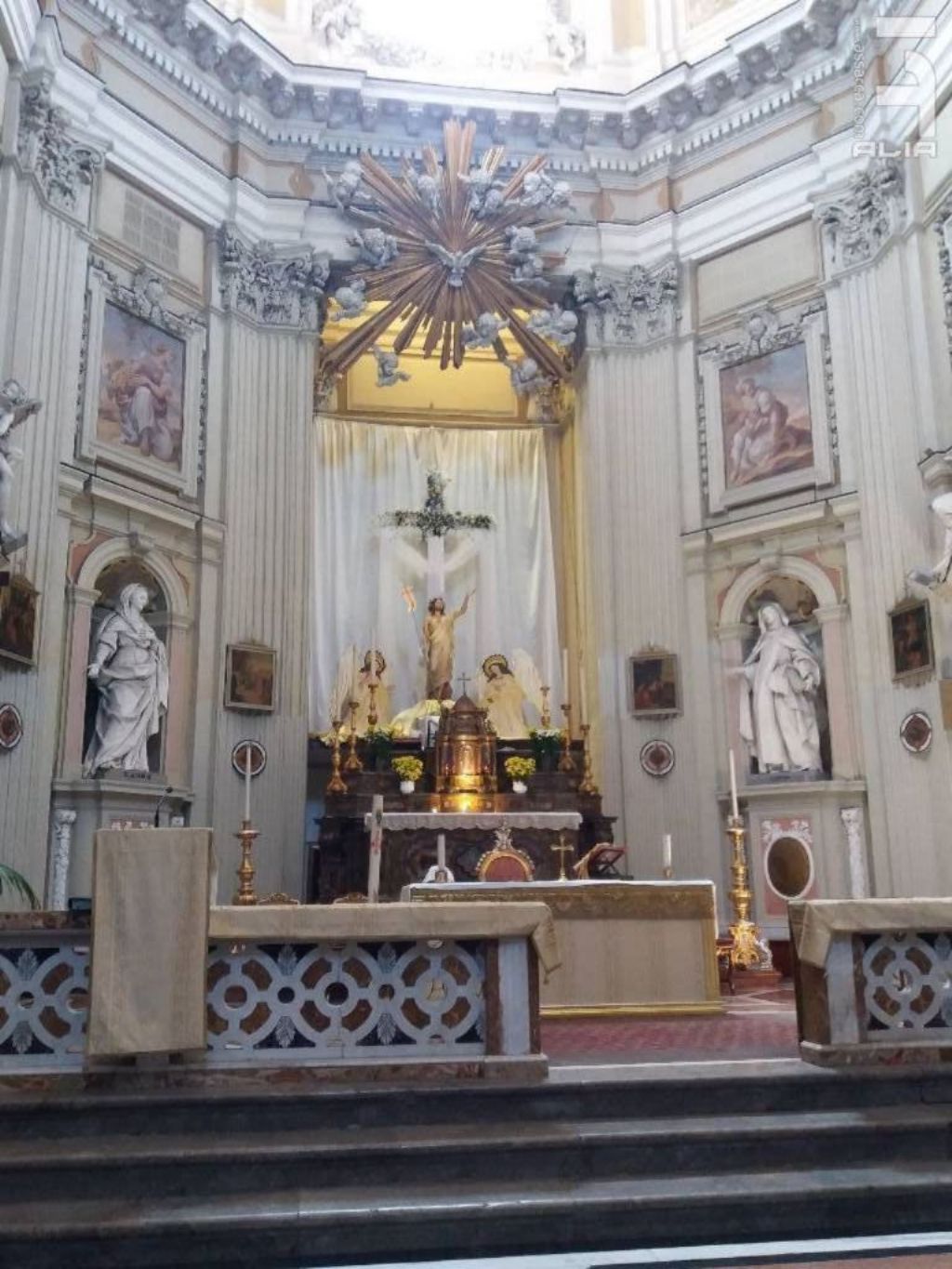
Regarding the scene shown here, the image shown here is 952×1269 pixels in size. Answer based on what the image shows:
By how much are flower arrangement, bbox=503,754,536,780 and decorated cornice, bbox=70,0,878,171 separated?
21.9 ft

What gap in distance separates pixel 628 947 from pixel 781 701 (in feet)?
16.3

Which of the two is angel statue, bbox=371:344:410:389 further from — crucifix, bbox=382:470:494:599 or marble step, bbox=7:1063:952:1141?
marble step, bbox=7:1063:952:1141

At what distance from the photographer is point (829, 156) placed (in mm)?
11719

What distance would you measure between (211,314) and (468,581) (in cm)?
417

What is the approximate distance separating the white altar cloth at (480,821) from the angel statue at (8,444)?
3950 mm

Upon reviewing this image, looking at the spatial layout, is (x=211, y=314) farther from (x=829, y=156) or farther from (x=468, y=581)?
(x=829, y=156)

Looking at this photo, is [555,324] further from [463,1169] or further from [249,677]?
[463,1169]

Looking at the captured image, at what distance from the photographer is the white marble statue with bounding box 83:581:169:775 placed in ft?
33.2

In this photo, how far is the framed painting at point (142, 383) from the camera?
34.8 feet

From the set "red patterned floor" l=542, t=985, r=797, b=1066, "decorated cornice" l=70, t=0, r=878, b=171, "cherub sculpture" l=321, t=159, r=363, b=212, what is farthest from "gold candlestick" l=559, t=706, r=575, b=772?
"decorated cornice" l=70, t=0, r=878, b=171

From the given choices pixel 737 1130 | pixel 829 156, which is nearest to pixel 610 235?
pixel 829 156

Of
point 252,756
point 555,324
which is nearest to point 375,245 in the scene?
point 555,324

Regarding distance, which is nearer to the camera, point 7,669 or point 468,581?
point 7,669

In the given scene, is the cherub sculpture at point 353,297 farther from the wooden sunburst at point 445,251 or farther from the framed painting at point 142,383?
the framed painting at point 142,383
